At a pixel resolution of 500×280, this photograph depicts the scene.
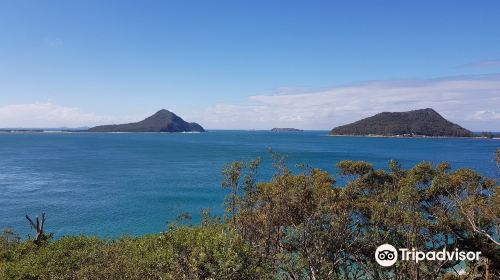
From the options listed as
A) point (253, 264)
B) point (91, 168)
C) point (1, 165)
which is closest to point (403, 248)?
point (253, 264)

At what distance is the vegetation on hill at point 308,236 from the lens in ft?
40.6

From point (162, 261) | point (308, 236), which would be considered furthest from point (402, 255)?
point (162, 261)

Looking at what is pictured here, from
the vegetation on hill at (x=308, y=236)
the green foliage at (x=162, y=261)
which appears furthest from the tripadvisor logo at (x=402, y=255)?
the green foliage at (x=162, y=261)

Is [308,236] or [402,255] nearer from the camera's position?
[308,236]

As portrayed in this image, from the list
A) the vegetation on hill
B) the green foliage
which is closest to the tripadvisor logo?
the vegetation on hill

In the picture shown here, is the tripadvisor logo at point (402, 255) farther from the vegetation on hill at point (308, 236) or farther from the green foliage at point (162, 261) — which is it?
the green foliage at point (162, 261)

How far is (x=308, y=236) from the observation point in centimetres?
1630

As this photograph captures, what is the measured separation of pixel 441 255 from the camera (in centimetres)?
1838

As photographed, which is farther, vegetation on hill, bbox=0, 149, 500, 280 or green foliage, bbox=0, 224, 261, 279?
vegetation on hill, bbox=0, 149, 500, 280

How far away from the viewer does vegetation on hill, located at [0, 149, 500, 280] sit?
487 inches

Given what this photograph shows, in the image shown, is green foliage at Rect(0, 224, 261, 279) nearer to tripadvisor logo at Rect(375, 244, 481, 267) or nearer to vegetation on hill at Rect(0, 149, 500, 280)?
vegetation on hill at Rect(0, 149, 500, 280)

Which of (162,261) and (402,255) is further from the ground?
(162,261)

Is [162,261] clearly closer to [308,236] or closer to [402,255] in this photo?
[308,236]

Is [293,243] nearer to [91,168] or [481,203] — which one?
[481,203]
